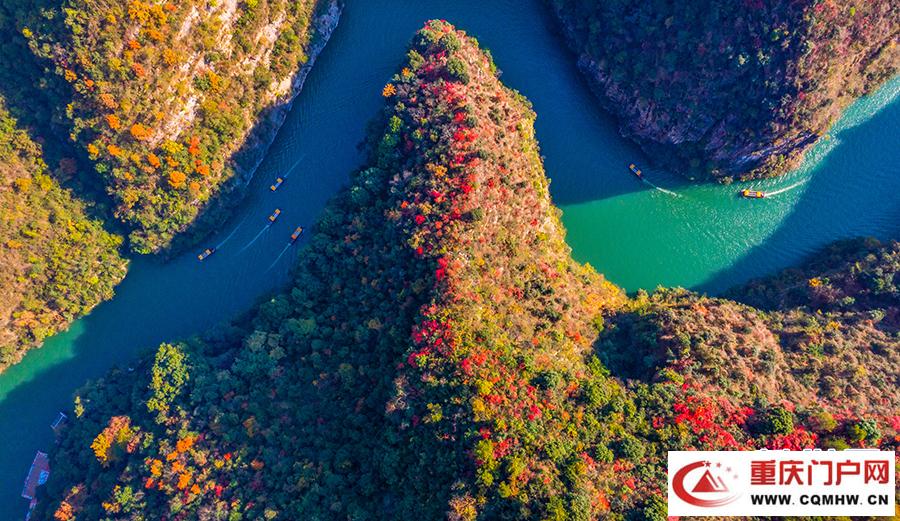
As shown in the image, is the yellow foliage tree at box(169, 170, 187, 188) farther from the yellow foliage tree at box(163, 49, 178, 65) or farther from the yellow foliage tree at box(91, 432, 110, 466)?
the yellow foliage tree at box(91, 432, 110, 466)

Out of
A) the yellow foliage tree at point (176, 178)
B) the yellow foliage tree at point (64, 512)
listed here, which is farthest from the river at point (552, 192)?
the yellow foliage tree at point (64, 512)

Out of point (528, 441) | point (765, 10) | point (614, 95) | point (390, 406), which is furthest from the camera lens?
point (614, 95)

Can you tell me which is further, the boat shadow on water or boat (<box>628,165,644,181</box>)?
boat (<box>628,165,644,181</box>)

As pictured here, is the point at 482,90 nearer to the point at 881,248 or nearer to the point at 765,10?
the point at 765,10

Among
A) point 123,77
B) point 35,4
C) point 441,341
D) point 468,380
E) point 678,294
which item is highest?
point 35,4

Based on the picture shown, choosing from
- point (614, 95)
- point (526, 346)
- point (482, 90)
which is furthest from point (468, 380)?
point (614, 95)

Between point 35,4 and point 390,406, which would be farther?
point 35,4
